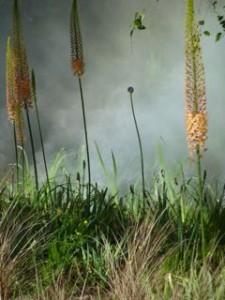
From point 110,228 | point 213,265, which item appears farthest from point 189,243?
point 110,228

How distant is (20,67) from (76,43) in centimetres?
43

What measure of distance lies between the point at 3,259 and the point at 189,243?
115 centimetres

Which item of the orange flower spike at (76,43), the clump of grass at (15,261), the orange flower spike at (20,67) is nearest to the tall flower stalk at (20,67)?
the orange flower spike at (20,67)

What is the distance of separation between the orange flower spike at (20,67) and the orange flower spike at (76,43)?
333 mm

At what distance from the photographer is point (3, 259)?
4.22 meters

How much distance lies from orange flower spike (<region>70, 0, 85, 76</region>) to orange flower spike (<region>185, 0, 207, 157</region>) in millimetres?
1545

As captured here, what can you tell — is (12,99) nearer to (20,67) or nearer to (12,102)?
(12,102)

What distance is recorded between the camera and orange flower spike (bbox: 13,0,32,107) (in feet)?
18.7

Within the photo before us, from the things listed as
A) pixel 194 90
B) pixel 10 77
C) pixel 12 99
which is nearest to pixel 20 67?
pixel 10 77

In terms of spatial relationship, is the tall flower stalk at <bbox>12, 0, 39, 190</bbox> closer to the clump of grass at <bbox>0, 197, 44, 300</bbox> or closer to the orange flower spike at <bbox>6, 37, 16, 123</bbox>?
the orange flower spike at <bbox>6, 37, 16, 123</bbox>

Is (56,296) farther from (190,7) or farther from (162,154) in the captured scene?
(162,154)

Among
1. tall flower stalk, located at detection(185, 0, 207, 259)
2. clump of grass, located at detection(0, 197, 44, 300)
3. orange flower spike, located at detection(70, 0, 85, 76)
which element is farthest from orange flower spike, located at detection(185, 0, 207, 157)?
orange flower spike, located at detection(70, 0, 85, 76)

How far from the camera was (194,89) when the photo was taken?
13.2 feet

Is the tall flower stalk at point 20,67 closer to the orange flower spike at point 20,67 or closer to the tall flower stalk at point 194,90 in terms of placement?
the orange flower spike at point 20,67
